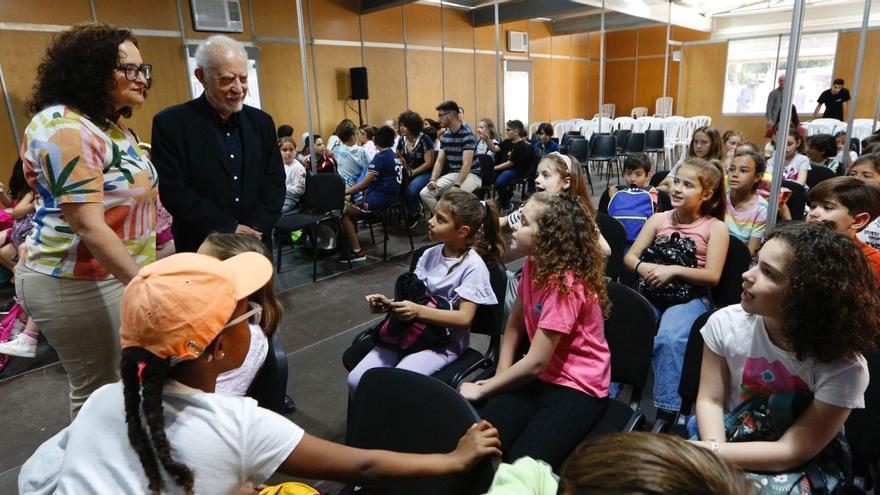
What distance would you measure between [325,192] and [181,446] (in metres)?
4.00

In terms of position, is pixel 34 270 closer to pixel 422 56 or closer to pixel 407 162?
pixel 407 162

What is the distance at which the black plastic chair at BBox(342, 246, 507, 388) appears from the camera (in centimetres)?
202

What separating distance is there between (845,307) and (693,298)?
1.23 m

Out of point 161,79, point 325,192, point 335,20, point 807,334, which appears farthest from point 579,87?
point 807,334

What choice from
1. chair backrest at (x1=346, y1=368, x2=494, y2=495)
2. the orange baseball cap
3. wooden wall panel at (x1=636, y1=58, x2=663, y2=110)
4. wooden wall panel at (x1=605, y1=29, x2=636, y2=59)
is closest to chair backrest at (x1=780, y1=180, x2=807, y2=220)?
chair backrest at (x1=346, y1=368, x2=494, y2=495)

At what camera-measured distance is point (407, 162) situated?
20.6 feet

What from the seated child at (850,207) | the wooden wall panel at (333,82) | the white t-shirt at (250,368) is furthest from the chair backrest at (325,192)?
the wooden wall panel at (333,82)

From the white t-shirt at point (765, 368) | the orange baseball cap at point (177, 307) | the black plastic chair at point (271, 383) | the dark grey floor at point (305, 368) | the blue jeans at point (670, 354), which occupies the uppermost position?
the orange baseball cap at point (177, 307)

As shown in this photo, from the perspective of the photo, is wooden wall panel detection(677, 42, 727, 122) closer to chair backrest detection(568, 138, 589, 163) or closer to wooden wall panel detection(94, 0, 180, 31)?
chair backrest detection(568, 138, 589, 163)

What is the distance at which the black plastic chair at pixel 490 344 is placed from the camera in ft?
6.63

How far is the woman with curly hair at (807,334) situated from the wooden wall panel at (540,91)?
42.4 ft

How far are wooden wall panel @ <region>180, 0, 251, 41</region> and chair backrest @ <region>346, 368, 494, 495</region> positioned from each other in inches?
311

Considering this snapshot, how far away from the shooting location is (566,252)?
171 cm

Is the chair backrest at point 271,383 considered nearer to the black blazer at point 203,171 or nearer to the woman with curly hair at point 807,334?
the black blazer at point 203,171
